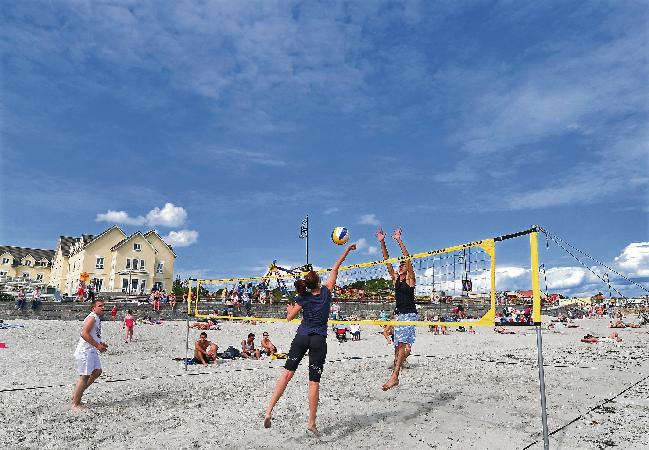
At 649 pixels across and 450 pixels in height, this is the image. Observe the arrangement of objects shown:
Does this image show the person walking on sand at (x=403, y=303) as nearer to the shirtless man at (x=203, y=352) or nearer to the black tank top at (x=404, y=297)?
the black tank top at (x=404, y=297)

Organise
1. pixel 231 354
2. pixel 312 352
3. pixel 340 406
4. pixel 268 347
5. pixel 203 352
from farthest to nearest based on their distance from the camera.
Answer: pixel 268 347, pixel 231 354, pixel 203 352, pixel 340 406, pixel 312 352

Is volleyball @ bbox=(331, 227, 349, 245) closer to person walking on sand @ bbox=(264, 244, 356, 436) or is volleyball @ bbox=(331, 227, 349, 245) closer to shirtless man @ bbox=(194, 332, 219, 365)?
person walking on sand @ bbox=(264, 244, 356, 436)

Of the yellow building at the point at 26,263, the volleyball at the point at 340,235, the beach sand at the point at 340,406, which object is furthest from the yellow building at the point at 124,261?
the volleyball at the point at 340,235

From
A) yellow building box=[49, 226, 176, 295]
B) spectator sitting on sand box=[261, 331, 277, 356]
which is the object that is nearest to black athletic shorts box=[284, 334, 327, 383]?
spectator sitting on sand box=[261, 331, 277, 356]

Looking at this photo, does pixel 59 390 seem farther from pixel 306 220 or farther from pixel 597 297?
pixel 597 297

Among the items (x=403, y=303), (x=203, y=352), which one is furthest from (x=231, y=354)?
(x=403, y=303)

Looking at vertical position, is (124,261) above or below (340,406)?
above

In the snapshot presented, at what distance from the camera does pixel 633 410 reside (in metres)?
6.09

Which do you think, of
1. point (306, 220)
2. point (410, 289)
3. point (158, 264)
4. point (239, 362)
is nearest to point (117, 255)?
point (158, 264)

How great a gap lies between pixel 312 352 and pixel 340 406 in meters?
1.68

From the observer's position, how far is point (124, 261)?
49000 mm

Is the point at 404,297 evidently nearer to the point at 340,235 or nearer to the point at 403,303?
the point at 403,303

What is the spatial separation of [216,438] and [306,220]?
39591mm

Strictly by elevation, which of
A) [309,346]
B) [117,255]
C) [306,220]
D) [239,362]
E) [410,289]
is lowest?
[239,362]
